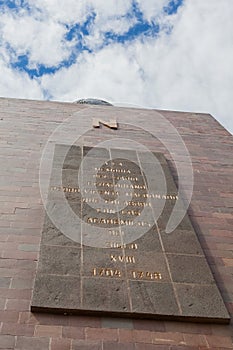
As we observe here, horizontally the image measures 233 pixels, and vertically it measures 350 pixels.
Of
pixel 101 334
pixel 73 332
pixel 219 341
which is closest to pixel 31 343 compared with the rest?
pixel 73 332

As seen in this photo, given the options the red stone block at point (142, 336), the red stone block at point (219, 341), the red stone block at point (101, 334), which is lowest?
the red stone block at point (101, 334)

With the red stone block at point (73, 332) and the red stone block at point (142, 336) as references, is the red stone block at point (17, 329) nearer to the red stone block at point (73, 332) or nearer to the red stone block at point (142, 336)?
the red stone block at point (73, 332)

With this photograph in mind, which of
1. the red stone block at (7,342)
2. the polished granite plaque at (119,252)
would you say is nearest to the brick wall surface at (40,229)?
the red stone block at (7,342)

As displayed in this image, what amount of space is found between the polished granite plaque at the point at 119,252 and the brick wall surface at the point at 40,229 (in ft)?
0.40

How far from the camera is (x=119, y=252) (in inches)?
163

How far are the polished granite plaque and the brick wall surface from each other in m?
0.12

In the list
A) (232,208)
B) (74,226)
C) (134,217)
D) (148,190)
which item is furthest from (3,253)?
(232,208)

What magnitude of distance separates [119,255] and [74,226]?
2.24 ft

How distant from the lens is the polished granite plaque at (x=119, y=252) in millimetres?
3525

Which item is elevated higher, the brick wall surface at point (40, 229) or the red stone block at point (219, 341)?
the red stone block at point (219, 341)

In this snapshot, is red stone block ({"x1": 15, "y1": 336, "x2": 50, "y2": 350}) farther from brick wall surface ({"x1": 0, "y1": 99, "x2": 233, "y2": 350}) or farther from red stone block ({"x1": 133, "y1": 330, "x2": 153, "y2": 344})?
red stone block ({"x1": 133, "y1": 330, "x2": 153, "y2": 344})

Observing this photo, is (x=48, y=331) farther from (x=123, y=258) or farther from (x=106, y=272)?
(x=123, y=258)

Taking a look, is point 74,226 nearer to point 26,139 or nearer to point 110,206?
point 110,206

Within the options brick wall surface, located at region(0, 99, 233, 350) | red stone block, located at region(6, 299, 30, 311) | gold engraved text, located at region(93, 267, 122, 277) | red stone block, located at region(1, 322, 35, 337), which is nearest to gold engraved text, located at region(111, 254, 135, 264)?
gold engraved text, located at region(93, 267, 122, 277)
